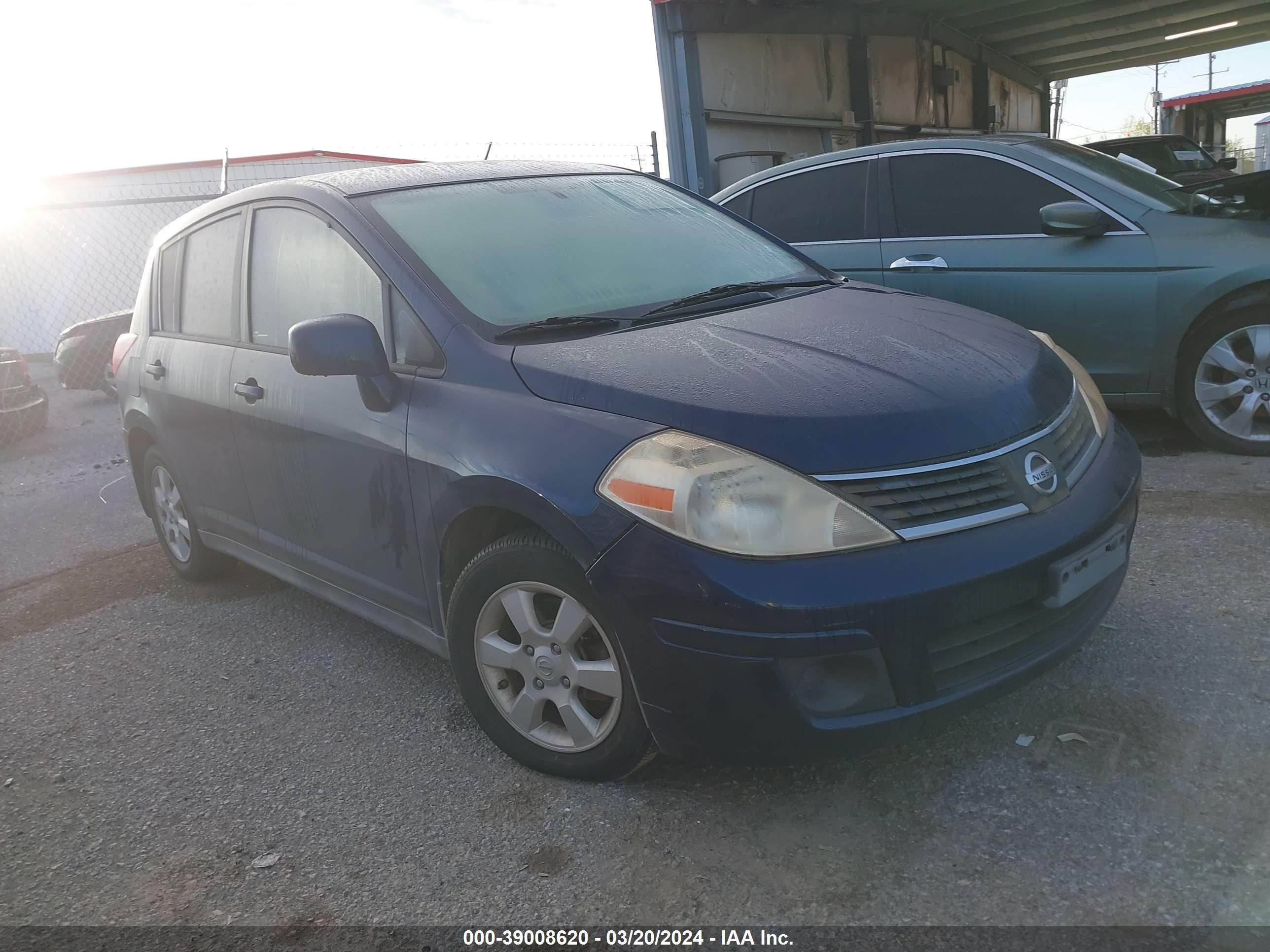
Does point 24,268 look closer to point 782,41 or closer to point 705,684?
point 782,41

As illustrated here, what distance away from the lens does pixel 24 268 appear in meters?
15.9

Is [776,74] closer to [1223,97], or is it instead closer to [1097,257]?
[1097,257]

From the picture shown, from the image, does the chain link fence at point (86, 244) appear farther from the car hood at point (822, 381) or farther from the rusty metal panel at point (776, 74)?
the car hood at point (822, 381)

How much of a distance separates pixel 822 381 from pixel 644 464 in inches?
19.2

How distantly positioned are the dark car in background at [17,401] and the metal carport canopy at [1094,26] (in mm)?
10437

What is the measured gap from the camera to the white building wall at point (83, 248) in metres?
15.7

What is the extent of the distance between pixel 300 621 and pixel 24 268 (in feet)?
48.4

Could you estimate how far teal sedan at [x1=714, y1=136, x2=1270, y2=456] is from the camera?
4.84 meters

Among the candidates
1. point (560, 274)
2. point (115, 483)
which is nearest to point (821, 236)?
point (560, 274)

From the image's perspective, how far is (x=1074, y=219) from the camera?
4887 mm

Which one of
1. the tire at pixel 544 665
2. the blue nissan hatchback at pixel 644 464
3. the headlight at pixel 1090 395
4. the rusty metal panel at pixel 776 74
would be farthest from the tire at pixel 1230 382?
the rusty metal panel at pixel 776 74

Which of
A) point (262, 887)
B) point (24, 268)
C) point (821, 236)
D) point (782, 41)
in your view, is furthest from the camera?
point (24, 268)

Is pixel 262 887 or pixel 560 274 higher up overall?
pixel 560 274

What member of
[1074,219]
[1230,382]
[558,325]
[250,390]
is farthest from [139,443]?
[1230,382]
